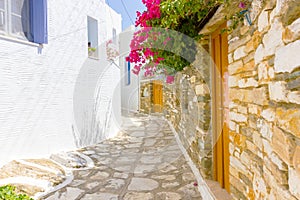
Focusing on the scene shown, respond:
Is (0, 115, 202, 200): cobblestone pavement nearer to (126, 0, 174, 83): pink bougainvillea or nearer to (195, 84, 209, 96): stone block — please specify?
(195, 84, 209, 96): stone block

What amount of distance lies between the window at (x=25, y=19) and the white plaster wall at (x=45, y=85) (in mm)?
221

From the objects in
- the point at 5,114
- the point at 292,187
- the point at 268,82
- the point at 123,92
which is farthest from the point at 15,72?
the point at 123,92

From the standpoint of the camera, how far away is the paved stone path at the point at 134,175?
11.0ft

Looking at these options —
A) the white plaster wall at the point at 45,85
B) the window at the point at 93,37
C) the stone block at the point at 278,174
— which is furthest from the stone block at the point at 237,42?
the window at the point at 93,37

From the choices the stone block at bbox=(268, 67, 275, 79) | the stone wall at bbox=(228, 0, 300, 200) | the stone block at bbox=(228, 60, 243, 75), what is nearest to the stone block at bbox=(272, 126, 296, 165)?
the stone wall at bbox=(228, 0, 300, 200)

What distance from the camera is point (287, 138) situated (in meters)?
1.14

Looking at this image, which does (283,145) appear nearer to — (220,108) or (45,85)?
(220,108)

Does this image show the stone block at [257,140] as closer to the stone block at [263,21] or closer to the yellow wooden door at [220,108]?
the stone block at [263,21]

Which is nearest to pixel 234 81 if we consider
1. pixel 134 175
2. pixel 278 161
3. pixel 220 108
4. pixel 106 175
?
pixel 220 108

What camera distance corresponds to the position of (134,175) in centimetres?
420

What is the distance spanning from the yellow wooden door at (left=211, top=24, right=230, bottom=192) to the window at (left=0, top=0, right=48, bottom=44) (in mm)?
3371

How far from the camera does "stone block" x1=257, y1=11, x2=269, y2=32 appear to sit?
1.43 metres

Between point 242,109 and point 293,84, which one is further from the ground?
point 293,84

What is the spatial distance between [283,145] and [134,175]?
3339mm
